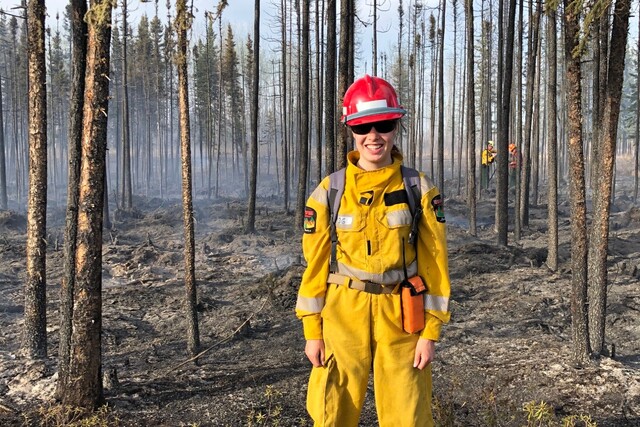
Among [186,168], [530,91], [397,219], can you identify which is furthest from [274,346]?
[530,91]

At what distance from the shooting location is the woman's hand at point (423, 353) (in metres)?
2.33

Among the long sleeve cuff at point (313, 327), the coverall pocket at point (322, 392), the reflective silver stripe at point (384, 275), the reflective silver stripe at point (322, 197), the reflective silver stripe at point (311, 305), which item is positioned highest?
the reflective silver stripe at point (322, 197)

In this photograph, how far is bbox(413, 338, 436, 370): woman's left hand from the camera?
2.33 m

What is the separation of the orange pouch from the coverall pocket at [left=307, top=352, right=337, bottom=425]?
44cm

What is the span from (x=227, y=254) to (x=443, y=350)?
8.80 metres

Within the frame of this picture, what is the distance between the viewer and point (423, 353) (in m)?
2.33

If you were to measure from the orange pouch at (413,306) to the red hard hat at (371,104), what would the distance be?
2.87 feet

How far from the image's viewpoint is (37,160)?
5.76 metres

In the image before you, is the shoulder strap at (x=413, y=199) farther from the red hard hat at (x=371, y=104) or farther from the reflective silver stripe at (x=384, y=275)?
the red hard hat at (x=371, y=104)

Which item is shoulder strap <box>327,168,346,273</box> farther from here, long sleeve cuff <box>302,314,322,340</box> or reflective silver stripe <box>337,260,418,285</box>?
long sleeve cuff <box>302,314,322,340</box>

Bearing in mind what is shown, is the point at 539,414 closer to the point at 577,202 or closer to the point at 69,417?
the point at 577,202

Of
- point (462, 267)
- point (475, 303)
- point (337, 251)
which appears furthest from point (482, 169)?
point (337, 251)

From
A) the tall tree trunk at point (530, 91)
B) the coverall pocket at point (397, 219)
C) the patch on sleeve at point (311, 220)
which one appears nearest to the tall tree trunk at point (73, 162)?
the patch on sleeve at point (311, 220)

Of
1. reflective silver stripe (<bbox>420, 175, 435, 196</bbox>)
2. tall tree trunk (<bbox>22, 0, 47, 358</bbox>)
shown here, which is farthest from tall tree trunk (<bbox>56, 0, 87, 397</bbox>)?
reflective silver stripe (<bbox>420, 175, 435, 196</bbox>)
